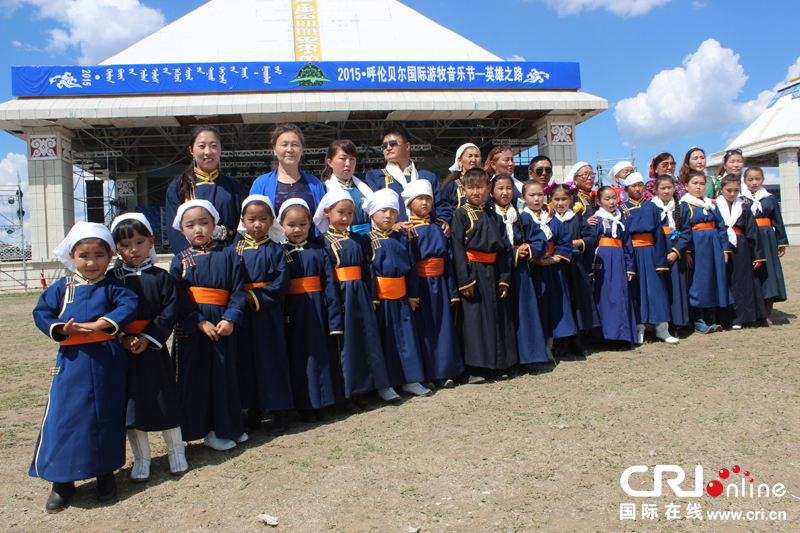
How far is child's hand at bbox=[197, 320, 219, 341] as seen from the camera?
2678 mm

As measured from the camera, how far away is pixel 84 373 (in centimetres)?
225

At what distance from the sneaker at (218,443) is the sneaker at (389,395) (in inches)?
41.8

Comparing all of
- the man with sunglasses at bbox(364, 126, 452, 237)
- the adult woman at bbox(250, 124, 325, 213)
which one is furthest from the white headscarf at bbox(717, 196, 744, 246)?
the adult woman at bbox(250, 124, 325, 213)

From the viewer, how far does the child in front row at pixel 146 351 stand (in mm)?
2420

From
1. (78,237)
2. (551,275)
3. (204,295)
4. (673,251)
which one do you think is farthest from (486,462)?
(673,251)

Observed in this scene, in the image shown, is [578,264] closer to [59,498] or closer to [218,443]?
[218,443]

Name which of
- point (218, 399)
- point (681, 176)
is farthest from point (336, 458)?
point (681, 176)

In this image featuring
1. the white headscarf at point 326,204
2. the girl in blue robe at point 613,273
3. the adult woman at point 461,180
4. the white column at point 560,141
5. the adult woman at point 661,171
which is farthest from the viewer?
the white column at point 560,141

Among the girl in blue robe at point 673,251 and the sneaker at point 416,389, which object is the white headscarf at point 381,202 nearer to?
the sneaker at point 416,389

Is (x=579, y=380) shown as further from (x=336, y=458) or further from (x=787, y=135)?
(x=787, y=135)

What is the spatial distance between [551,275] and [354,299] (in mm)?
1898

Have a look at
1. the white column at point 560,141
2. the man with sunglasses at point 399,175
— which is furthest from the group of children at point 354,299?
the white column at point 560,141

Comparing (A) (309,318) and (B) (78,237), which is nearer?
(B) (78,237)

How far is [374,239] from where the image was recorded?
351 cm
